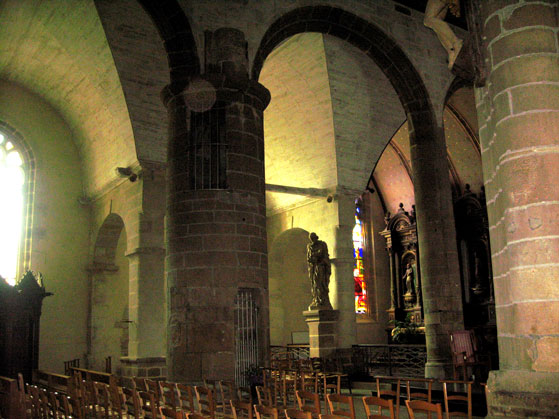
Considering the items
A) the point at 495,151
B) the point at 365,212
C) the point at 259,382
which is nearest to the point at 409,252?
the point at 365,212

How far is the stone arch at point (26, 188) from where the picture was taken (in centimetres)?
1662

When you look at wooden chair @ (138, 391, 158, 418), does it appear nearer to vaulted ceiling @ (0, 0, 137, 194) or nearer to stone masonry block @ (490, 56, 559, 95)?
stone masonry block @ (490, 56, 559, 95)

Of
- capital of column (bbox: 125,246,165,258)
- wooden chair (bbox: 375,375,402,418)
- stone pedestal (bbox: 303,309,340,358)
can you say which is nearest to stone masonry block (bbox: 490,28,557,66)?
wooden chair (bbox: 375,375,402,418)

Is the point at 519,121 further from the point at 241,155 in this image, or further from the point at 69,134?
the point at 69,134

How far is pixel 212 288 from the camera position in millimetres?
8703

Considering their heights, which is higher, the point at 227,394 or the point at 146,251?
the point at 146,251

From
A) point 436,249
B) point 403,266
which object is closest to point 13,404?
point 436,249

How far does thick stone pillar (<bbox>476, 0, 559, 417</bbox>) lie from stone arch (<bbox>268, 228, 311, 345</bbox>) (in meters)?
14.5

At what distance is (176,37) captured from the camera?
381 inches

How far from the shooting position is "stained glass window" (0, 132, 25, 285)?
658 inches

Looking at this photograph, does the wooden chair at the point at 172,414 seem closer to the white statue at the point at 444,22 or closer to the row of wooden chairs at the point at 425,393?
the row of wooden chairs at the point at 425,393

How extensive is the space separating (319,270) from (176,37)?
21.9ft

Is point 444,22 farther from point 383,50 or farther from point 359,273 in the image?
point 359,273

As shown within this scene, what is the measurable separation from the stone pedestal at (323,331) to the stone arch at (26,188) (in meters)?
8.11
